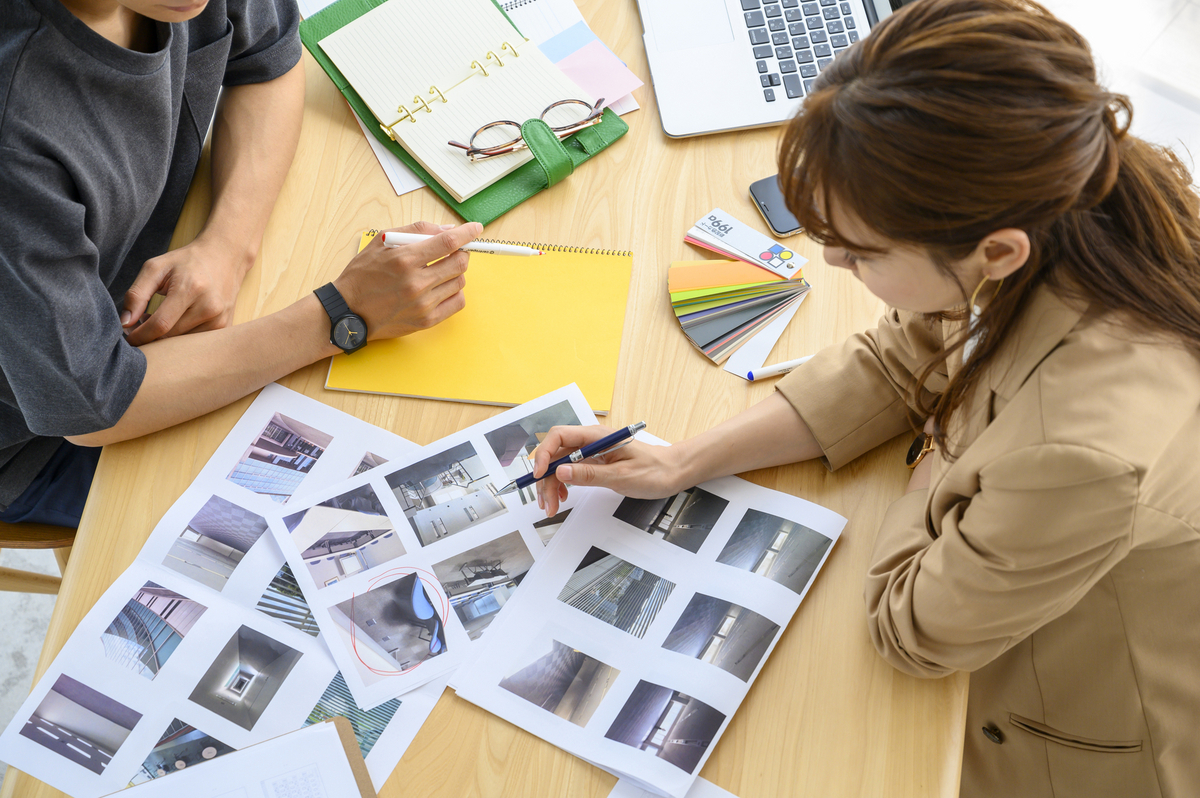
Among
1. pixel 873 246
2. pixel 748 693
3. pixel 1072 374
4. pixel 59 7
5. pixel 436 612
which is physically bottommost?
pixel 748 693

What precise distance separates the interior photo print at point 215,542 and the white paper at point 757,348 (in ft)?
1.84

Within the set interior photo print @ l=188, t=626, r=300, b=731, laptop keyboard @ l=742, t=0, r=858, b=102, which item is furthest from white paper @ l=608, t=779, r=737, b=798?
laptop keyboard @ l=742, t=0, r=858, b=102

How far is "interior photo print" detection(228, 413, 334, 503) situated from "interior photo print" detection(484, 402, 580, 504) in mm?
194

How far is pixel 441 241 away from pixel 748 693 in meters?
0.61

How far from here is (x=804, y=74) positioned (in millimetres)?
1171

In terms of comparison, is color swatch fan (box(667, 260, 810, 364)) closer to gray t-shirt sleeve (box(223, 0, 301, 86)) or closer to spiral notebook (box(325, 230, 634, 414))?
spiral notebook (box(325, 230, 634, 414))

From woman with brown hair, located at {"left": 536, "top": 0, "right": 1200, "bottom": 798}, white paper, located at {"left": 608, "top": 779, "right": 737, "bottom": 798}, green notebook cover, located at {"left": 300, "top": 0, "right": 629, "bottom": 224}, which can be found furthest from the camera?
green notebook cover, located at {"left": 300, "top": 0, "right": 629, "bottom": 224}

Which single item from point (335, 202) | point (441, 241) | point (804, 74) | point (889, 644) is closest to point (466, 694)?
point (889, 644)

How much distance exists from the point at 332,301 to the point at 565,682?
1.69ft

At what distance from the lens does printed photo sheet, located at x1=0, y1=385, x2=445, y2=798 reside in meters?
0.76

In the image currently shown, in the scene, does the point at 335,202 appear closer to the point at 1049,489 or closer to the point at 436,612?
the point at 436,612

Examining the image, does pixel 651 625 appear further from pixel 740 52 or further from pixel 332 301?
pixel 740 52

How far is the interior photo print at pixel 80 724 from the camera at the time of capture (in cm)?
76

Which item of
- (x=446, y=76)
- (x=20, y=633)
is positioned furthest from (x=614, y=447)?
(x=20, y=633)
